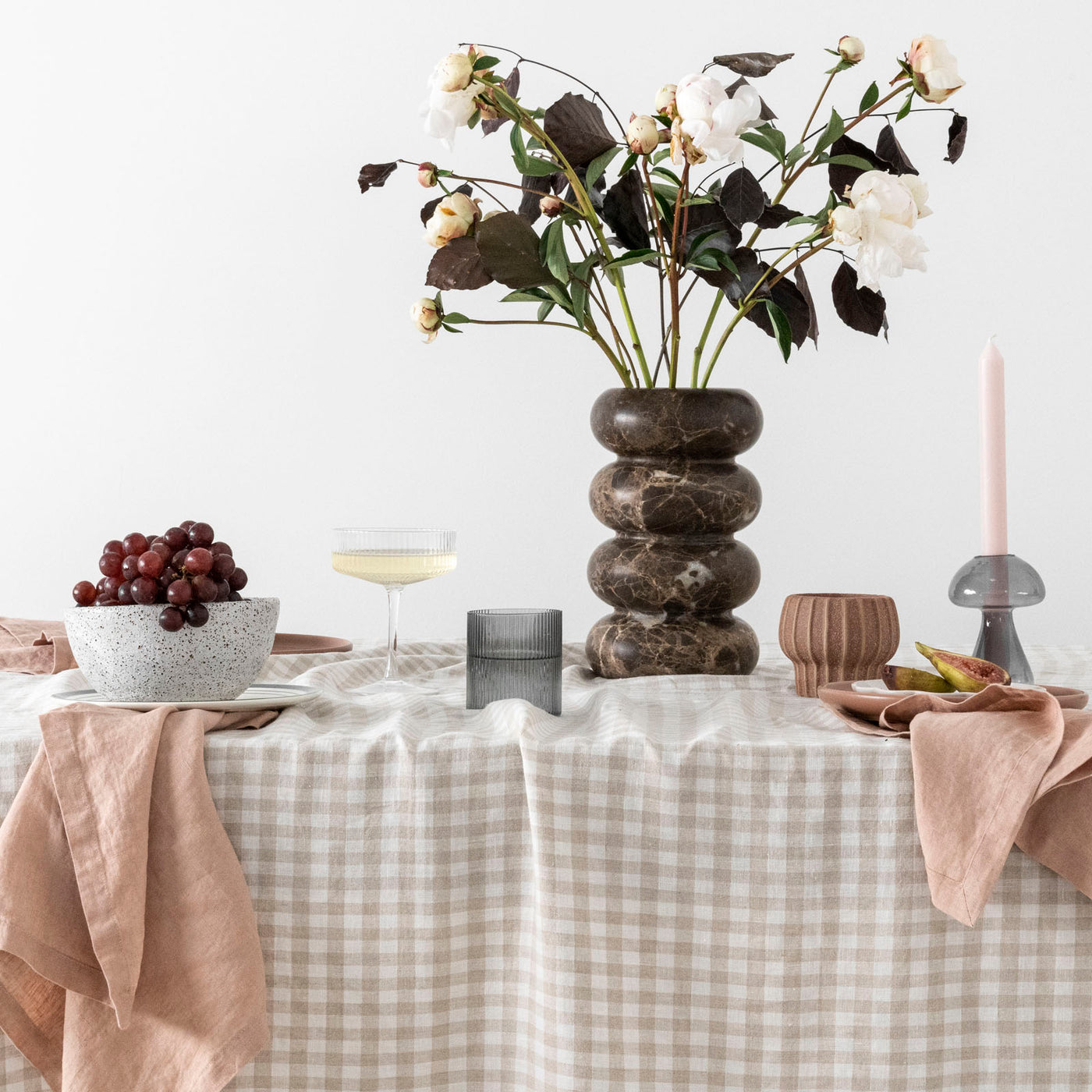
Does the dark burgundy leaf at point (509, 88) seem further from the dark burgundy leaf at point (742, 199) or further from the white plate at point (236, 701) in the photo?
the white plate at point (236, 701)

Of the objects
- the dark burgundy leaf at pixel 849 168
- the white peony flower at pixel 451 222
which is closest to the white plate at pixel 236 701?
the white peony flower at pixel 451 222

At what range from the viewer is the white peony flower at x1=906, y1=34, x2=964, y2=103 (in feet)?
2.93

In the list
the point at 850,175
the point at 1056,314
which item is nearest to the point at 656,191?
the point at 850,175

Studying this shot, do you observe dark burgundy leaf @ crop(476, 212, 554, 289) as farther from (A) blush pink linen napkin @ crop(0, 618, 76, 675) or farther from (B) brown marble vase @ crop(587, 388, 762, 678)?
(A) blush pink linen napkin @ crop(0, 618, 76, 675)

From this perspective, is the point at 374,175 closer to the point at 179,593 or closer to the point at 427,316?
the point at 427,316

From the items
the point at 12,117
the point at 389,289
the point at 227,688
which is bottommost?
the point at 227,688

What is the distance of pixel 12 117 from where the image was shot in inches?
81.4

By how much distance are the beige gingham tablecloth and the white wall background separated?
130 cm

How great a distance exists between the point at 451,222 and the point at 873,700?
568 millimetres

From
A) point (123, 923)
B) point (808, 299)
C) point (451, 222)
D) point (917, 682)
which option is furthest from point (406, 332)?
point (123, 923)

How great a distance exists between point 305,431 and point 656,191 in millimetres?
1176

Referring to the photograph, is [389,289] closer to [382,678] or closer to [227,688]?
[382,678]

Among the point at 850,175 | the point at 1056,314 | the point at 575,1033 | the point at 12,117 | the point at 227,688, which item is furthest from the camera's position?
the point at 12,117

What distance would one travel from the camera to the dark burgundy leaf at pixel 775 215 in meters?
0.99
